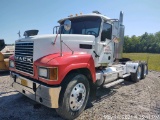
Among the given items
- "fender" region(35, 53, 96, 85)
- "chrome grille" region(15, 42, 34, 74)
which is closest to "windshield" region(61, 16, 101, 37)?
"fender" region(35, 53, 96, 85)

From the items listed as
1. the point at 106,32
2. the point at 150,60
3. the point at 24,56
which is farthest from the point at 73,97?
the point at 150,60

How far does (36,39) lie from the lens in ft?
12.0

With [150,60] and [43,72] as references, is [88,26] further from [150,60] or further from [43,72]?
[150,60]

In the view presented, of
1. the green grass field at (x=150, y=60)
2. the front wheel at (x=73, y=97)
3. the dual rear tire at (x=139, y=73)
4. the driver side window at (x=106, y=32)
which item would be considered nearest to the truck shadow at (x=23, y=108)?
the front wheel at (x=73, y=97)

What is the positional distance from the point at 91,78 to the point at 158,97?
3.07 meters

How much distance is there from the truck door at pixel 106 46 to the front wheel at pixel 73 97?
4.79 ft

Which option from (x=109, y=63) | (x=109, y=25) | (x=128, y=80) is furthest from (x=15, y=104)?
(x=128, y=80)

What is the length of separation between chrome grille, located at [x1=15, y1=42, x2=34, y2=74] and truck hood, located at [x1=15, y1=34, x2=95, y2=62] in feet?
0.36

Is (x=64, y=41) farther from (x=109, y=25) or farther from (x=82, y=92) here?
(x=109, y=25)

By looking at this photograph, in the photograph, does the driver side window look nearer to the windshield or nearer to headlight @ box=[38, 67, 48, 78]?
the windshield

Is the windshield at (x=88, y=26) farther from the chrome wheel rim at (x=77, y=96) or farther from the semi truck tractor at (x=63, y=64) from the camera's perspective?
the chrome wheel rim at (x=77, y=96)

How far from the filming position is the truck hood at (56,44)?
143 inches

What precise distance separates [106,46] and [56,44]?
2.18 m

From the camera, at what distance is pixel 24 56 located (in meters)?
3.93
